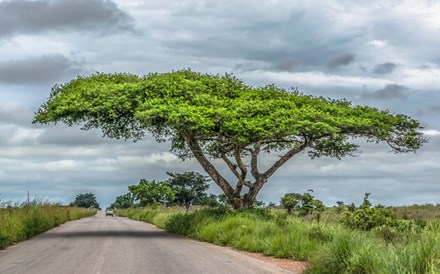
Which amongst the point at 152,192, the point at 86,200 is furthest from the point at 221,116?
the point at 86,200

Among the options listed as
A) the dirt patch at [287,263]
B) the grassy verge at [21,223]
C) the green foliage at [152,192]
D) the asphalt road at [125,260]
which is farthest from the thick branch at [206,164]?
the green foliage at [152,192]

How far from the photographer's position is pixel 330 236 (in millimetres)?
19406

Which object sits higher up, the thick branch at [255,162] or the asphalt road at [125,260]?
the thick branch at [255,162]

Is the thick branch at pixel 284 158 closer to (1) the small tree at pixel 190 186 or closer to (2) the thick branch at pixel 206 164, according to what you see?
(2) the thick branch at pixel 206 164

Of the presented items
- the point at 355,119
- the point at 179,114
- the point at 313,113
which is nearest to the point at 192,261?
the point at 179,114

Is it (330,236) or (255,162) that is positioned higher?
(255,162)

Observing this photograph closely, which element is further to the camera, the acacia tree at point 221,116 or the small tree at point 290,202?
the small tree at point 290,202

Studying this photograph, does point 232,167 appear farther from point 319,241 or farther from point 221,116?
point 319,241

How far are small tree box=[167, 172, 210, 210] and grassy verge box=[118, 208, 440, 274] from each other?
56.4 m

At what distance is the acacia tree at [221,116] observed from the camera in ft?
102

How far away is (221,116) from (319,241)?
1298cm

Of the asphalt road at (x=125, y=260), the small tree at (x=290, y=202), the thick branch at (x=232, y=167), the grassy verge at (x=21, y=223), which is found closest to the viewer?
the asphalt road at (x=125, y=260)

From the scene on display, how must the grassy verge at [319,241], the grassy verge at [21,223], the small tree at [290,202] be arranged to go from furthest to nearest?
the small tree at [290,202] → the grassy verge at [21,223] → the grassy verge at [319,241]

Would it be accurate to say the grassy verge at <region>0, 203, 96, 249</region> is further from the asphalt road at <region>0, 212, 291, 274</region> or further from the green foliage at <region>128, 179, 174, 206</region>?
the green foliage at <region>128, 179, 174, 206</region>
